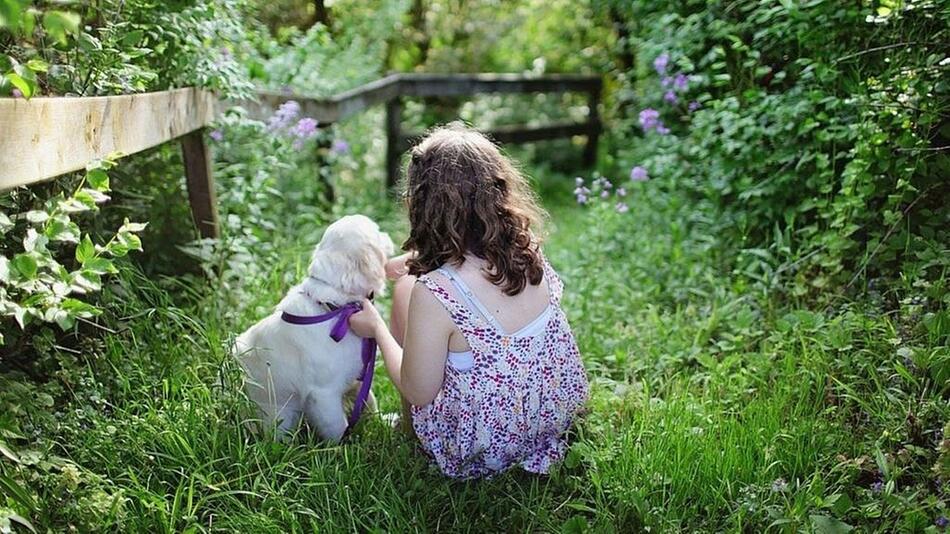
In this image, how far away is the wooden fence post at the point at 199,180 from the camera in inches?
144

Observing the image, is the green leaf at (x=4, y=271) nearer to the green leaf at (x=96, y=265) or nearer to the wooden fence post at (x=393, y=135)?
the green leaf at (x=96, y=265)

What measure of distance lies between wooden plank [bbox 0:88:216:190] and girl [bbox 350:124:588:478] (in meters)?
0.89

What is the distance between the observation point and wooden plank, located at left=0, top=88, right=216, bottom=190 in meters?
1.94

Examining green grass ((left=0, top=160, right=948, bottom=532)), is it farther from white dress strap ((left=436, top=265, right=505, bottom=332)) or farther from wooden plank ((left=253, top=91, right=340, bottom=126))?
wooden plank ((left=253, top=91, right=340, bottom=126))

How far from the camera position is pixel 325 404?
3.02 m

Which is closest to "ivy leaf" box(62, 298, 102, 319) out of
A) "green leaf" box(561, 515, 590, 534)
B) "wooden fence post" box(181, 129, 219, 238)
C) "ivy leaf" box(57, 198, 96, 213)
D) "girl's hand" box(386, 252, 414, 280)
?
"ivy leaf" box(57, 198, 96, 213)

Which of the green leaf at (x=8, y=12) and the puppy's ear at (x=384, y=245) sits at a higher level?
the green leaf at (x=8, y=12)

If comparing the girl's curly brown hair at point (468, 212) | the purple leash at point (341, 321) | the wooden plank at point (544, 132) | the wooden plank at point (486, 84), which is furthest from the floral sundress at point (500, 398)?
the wooden plank at point (544, 132)

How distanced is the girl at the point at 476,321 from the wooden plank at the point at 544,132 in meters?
5.94

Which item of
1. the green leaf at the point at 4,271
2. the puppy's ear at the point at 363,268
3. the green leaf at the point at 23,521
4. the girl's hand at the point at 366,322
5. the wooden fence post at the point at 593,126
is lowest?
the wooden fence post at the point at 593,126

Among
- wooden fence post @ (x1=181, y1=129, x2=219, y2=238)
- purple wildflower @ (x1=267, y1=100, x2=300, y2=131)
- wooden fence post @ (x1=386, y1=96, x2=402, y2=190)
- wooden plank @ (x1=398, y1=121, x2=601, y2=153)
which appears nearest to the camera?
wooden fence post @ (x1=181, y1=129, x2=219, y2=238)

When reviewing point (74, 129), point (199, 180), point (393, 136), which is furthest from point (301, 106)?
point (74, 129)

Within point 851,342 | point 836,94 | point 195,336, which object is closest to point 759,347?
point 851,342

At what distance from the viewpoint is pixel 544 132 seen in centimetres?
933
